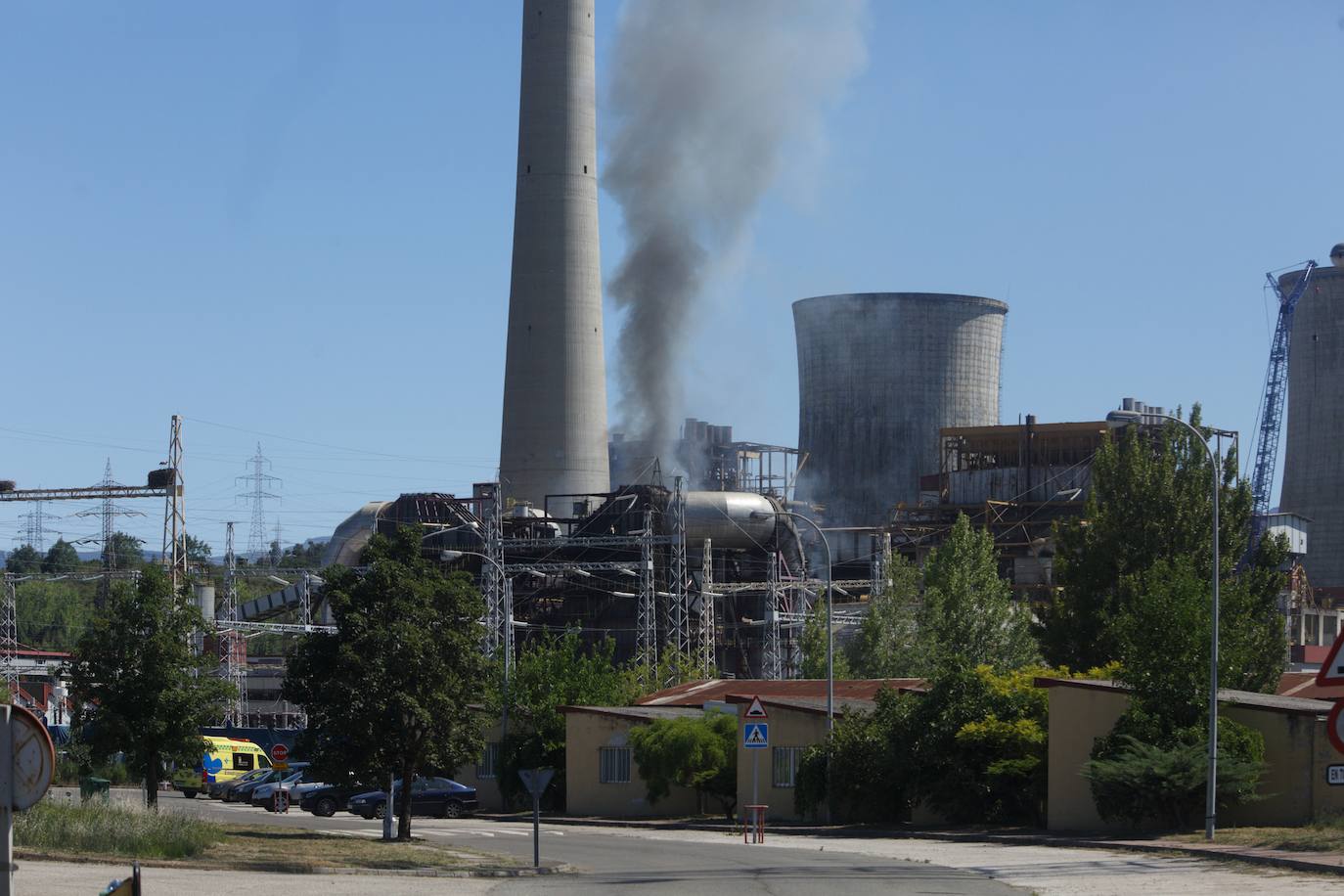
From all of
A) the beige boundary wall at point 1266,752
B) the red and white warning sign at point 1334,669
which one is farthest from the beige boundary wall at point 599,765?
the red and white warning sign at point 1334,669

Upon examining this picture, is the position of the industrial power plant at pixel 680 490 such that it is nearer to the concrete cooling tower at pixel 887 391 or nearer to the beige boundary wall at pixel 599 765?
the concrete cooling tower at pixel 887 391

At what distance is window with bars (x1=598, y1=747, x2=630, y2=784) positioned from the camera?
44.5 meters

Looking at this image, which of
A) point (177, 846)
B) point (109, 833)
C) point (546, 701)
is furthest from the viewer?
point (546, 701)

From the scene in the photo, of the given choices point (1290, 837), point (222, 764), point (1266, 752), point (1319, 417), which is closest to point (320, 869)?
point (1290, 837)

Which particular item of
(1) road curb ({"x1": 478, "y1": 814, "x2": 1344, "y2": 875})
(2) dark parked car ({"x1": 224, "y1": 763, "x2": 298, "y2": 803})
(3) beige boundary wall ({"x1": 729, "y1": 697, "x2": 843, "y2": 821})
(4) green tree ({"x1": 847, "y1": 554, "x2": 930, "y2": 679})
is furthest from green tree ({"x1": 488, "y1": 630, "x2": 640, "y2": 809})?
(4) green tree ({"x1": 847, "y1": 554, "x2": 930, "y2": 679})

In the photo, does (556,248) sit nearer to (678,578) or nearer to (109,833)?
(678,578)

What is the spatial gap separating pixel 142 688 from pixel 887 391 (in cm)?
8954

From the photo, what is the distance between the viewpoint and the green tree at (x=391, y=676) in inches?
1238

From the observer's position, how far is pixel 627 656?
3403 inches

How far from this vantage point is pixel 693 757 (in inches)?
1636

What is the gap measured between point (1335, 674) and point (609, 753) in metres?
35.5

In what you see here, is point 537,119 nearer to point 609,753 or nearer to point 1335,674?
point 609,753

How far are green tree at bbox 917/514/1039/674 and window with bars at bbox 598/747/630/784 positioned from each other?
625 inches

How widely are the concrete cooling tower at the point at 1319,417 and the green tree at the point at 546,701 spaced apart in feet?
244
